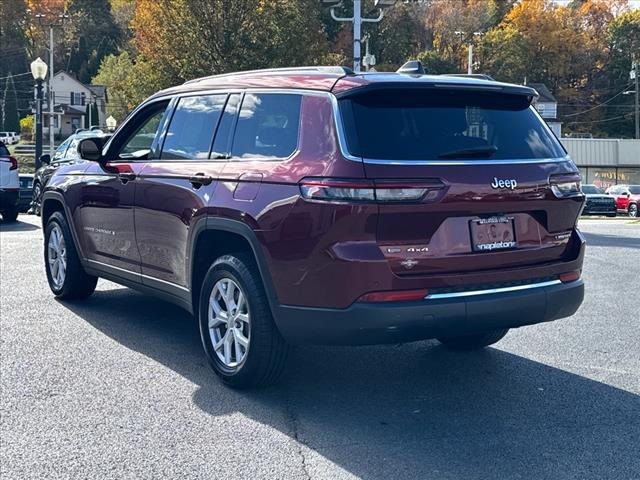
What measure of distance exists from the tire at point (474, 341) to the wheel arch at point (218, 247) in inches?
73.0

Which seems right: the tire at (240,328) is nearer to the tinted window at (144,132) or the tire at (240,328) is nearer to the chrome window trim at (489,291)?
the chrome window trim at (489,291)

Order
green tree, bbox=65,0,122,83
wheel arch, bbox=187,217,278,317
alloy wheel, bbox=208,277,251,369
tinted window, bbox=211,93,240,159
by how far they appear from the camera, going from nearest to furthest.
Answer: wheel arch, bbox=187,217,278,317 < alloy wheel, bbox=208,277,251,369 < tinted window, bbox=211,93,240,159 < green tree, bbox=65,0,122,83

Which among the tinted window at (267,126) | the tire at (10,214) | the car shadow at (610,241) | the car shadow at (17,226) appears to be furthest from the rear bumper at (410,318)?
the tire at (10,214)

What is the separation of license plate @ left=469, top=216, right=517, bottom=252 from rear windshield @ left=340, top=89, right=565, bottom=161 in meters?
0.37

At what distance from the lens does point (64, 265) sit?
7496 millimetres

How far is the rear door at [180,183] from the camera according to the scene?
5.29 m

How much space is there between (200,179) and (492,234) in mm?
1909

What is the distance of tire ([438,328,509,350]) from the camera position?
5973mm

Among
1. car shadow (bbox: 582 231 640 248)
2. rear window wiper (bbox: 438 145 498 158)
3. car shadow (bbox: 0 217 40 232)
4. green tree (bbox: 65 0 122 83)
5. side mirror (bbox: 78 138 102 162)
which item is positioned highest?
green tree (bbox: 65 0 122 83)

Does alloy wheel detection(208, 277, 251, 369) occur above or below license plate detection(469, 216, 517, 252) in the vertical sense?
below

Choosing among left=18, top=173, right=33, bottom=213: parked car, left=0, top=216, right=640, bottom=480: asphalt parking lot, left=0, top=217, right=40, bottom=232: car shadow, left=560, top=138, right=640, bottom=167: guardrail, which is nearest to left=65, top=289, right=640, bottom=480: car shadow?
left=0, top=216, right=640, bottom=480: asphalt parking lot

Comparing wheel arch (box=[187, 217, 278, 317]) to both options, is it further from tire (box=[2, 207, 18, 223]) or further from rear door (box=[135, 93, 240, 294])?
tire (box=[2, 207, 18, 223])

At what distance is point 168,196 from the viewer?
562 centimetres

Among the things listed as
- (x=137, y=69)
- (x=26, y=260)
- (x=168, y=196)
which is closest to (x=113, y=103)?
(x=137, y=69)
